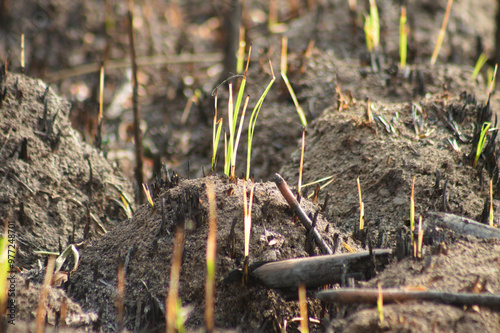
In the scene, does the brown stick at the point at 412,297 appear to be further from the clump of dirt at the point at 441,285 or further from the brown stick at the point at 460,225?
the brown stick at the point at 460,225

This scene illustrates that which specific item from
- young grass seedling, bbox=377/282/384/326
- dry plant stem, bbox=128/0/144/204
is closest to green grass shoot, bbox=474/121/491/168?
young grass seedling, bbox=377/282/384/326

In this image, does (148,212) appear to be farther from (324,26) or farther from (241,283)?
(324,26)

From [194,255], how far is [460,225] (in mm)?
1050

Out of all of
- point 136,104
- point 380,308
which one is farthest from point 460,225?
point 136,104

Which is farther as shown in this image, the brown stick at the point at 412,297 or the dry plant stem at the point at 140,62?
the dry plant stem at the point at 140,62

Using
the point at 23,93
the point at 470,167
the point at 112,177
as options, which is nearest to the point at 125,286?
the point at 112,177

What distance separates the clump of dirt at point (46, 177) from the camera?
2.32 meters

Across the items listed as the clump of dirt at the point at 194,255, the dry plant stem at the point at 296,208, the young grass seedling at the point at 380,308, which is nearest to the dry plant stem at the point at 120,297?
the clump of dirt at the point at 194,255

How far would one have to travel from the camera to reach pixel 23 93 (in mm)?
2648

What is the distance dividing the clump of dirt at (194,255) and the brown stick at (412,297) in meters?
0.30

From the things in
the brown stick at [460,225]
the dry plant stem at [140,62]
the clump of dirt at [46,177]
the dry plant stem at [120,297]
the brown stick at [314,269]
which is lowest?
the dry plant stem at [120,297]

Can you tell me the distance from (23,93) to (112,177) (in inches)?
26.7

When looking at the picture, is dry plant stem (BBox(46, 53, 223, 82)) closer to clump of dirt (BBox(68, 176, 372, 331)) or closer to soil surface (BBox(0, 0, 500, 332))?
soil surface (BBox(0, 0, 500, 332))

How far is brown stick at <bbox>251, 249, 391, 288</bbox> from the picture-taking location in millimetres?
1661
